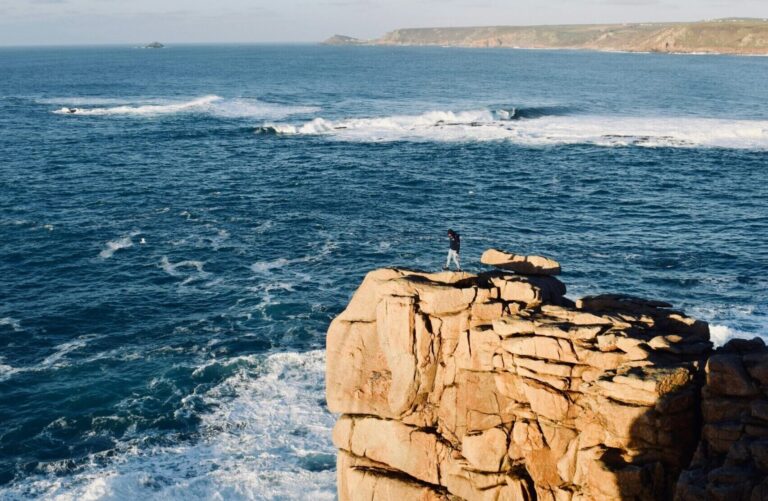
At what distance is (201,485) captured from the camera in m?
38.0

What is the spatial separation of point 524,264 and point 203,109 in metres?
143

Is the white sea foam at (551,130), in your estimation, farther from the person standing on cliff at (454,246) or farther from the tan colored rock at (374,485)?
the tan colored rock at (374,485)

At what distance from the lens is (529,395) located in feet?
91.9

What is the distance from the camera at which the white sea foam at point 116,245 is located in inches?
2803

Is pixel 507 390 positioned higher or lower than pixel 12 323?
higher

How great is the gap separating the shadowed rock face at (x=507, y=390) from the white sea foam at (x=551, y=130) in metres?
96.8

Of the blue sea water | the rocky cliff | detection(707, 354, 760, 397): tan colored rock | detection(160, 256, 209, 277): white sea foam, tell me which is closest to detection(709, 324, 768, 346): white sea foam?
the blue sea water

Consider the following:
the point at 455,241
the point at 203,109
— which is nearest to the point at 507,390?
the point at 455,241

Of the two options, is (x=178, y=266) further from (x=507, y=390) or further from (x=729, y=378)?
(x=729, y=378)

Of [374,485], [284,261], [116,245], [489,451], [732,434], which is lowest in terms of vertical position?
[284,261]

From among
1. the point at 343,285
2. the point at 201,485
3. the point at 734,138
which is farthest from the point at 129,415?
the point at 734,138

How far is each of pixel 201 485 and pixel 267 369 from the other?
12.6 metres

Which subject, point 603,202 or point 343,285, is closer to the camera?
point 343,285

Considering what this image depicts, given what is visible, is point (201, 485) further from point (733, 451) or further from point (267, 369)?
point (733, 451)
